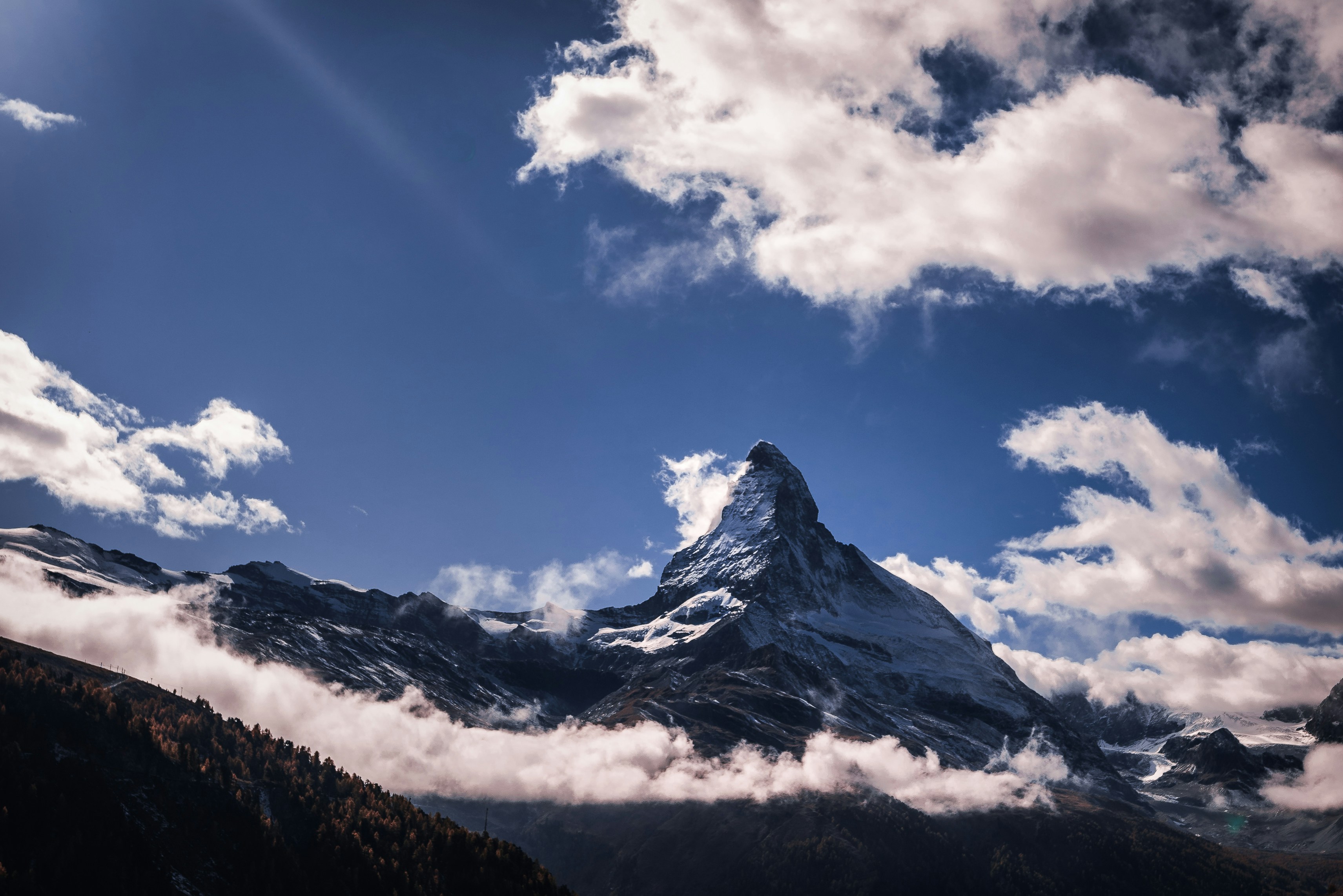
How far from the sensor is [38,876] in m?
200

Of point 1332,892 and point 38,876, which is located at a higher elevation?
point 1332,892

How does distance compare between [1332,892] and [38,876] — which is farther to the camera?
[38,876]

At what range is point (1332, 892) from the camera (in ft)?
412

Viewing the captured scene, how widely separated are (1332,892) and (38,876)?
748 ft
